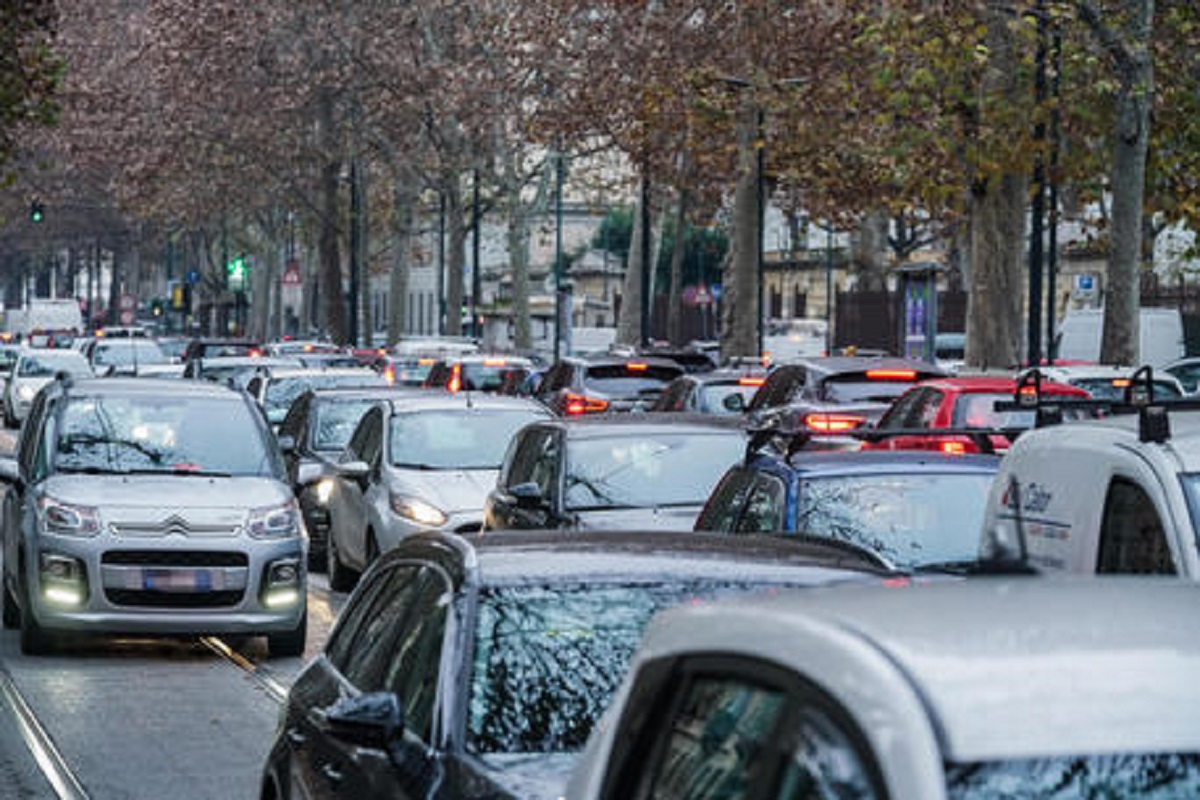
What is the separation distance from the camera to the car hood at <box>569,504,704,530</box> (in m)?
15.6

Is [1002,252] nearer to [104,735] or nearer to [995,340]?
[995,340]

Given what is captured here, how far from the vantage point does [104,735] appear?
13.1m

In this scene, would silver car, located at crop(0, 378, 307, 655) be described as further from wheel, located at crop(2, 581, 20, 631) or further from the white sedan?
the white sedan

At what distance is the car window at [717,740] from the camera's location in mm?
3828

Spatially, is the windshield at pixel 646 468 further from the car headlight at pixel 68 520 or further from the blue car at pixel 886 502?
the blue car at pixel 886 502

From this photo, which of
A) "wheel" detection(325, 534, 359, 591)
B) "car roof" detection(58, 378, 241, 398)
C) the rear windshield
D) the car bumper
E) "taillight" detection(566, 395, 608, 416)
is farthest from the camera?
the rear windshield

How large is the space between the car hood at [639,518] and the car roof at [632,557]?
25.6ft

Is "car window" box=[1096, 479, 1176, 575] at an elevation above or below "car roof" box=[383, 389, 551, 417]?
above

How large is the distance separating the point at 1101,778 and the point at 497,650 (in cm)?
341

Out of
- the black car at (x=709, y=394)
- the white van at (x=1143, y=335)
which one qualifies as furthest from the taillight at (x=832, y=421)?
the white van at (x=1143, y=335)

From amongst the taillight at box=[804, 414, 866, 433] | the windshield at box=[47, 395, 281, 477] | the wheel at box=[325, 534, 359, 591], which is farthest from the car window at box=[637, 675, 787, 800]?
the wheel at box=[325, 534, 359, 591]

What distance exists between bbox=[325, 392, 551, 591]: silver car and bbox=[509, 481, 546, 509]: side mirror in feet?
11.1

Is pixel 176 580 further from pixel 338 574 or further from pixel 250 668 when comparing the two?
pixel 338 574

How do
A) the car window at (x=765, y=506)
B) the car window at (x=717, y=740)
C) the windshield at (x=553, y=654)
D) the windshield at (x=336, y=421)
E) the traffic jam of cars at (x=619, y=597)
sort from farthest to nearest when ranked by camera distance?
the windshield at (x=336, y=421) < the car window at (x=765, y=506) < the windshield at (x=553, y=654) < the car window at (x=717, y=740) < the traffic jam of cars at (x=619, y=597)
